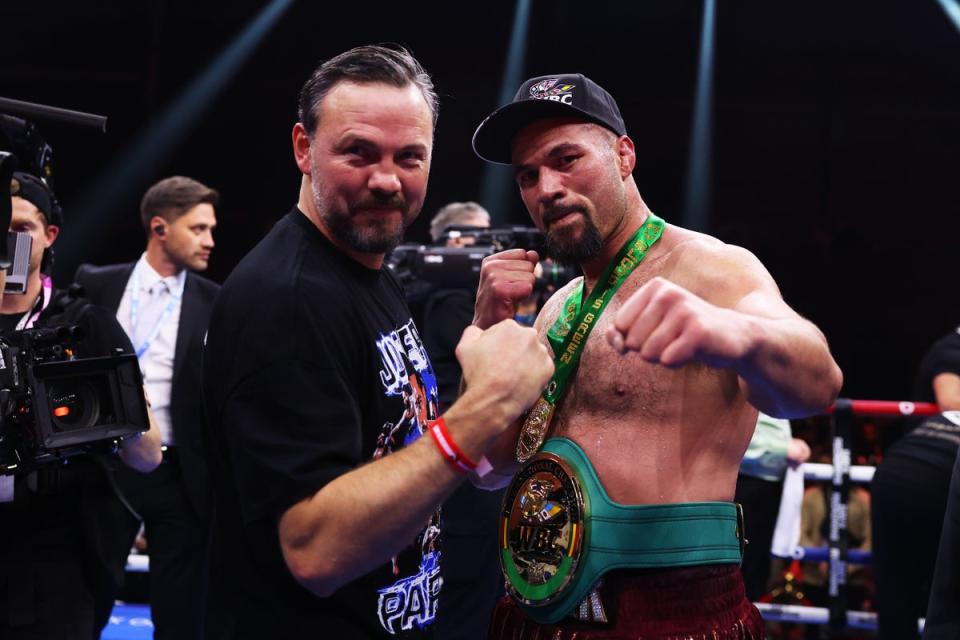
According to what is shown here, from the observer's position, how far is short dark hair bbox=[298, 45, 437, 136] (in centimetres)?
142

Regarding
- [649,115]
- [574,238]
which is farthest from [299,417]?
[649,115]

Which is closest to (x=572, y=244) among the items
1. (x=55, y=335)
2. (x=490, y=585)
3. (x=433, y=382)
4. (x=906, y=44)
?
(x=433, y=382)

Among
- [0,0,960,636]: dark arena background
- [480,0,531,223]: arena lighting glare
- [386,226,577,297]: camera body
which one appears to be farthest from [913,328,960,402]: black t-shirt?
[480,0,531,223]: arena lighting glare

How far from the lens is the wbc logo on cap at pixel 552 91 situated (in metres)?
1.67

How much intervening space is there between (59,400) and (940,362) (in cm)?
290

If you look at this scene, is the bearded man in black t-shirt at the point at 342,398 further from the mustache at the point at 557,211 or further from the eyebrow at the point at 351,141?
the mustache at the point at 557,211

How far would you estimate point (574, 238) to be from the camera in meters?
1.70

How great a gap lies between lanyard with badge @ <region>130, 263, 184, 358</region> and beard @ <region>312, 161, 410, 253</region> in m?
2.31

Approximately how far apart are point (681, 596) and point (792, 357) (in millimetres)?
456

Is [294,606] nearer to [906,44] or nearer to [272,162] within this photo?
[272,162]

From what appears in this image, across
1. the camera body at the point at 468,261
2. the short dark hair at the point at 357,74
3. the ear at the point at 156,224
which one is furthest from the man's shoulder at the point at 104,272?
the short dark hair at the point at 357,74

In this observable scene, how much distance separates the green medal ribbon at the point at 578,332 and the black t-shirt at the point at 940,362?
2.11 metres

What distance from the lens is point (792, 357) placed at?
128 cm

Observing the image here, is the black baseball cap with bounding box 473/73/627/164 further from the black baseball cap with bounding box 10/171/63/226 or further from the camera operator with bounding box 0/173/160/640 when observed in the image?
the black baseball cap with bounding box 10/171/63/226
